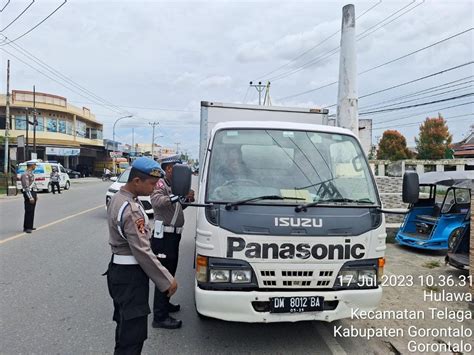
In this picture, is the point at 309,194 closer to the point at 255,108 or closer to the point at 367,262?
the point at 367,262

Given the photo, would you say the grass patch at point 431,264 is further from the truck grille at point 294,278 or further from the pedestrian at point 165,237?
the pedestrian at point 165,237

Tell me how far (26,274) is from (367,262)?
16.9 feet

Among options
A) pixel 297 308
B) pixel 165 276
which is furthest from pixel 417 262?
pixel 165 276

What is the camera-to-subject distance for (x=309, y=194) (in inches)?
151

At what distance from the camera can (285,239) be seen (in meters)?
3.46

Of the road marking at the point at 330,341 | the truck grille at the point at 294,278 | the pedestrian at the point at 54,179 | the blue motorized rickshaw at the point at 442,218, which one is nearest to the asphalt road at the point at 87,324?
the road marking at the point at 330,341

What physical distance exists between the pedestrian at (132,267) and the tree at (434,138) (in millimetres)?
53557

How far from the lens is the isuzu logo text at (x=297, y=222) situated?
3.48 m

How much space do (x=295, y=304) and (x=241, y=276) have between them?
53 cm

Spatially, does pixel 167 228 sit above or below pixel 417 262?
above

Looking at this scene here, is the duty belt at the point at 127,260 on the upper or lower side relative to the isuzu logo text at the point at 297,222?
lower

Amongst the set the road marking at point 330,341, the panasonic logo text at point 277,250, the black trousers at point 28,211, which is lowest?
the road marking at point 330,341

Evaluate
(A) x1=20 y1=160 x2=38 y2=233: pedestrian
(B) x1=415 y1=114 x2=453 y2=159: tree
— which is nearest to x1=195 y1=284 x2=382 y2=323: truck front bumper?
(A) x1=20 y1=160 x2=38 y2=233: pedestrian

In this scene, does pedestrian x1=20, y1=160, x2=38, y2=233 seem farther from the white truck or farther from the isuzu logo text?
the isuzu logo text
